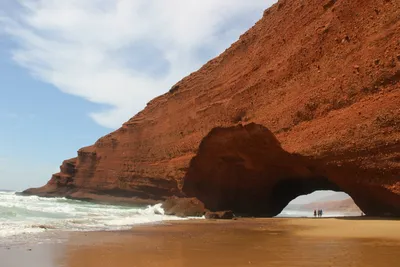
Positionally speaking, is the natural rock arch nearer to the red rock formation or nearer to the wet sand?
the wet sand

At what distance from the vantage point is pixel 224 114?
24594 mm

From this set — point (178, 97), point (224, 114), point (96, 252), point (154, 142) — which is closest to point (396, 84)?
point (224, 114)

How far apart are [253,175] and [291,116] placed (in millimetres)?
5981

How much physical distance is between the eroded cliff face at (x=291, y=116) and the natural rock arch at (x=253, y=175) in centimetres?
8

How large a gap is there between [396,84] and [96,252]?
12.8 m

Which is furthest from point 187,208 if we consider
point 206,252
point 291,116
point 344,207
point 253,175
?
point 344,207

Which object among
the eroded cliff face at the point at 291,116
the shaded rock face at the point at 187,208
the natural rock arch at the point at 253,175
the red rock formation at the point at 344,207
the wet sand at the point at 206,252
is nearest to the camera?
the wet sand at the point at 206,252

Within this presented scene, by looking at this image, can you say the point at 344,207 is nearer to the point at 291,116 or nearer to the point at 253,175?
the point at 253,175

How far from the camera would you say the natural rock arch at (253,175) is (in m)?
19.7

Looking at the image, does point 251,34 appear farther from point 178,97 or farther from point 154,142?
point 154,142

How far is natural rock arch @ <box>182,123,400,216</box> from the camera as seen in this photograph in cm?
1970

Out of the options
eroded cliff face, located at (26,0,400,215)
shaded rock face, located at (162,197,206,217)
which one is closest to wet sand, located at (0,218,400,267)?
eroded cliff face, located at (26,0,400,215)

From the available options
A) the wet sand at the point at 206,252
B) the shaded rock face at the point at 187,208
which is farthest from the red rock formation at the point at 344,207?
the wet sand at the point at 206,252

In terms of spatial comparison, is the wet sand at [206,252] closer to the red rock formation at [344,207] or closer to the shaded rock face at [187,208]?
the shaded rock face at [187,208]
